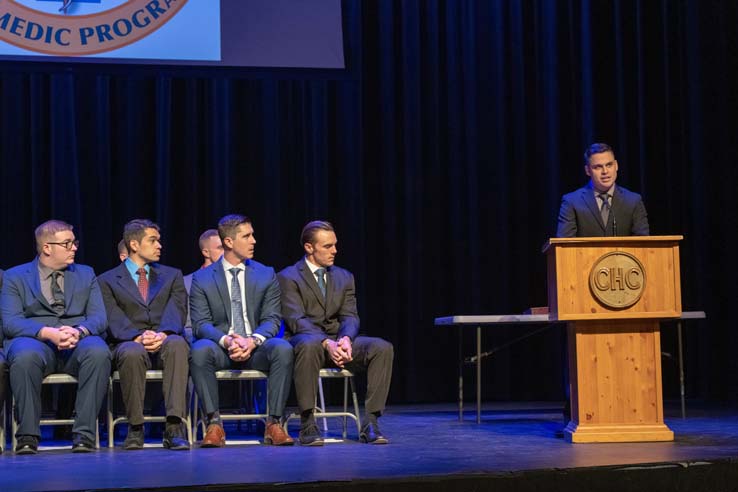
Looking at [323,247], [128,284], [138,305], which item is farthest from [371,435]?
[128,284]

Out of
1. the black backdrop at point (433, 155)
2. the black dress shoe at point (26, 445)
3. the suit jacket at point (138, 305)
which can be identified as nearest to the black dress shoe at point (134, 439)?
the black dress shoe at point (26, 445)

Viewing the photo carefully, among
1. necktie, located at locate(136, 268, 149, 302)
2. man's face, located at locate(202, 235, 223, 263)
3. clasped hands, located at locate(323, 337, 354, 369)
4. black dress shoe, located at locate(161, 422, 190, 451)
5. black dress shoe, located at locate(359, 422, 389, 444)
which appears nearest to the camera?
black dress shoe, located at locate(161, 422, 190, 451)

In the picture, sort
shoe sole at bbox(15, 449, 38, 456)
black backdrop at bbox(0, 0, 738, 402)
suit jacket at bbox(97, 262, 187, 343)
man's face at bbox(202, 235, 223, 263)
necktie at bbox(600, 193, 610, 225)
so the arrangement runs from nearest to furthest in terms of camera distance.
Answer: shoe sole at bbox(15, 449, 38, 456)
necktie at bbox(600, 193, 610, 225)
suit jacket at bbox(97, 262, 187, 343)
man's face at bbox(202, 235, 223, 263)
black backdrop at bbox(0, 0, 738, 402)

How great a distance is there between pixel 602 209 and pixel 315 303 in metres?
1.61

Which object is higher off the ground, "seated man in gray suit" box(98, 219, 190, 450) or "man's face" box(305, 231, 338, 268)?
"man's face" box(305, 231, 338, 268)

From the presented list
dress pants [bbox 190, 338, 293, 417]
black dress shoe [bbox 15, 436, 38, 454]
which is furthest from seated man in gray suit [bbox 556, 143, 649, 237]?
black dress shoe [bbox 15, 436, 38, 454]

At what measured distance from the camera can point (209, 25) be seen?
6.59 metres

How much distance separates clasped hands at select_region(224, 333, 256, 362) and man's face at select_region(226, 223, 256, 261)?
515mm

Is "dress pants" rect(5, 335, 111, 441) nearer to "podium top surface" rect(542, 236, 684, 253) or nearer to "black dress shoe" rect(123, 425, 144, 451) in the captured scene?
"black dress shoe" rect(123, 425, 144, 451)

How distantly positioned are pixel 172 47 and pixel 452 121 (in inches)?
92.1

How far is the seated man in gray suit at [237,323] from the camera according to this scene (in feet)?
16.3

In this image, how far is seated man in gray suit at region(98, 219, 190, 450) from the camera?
16.1 feet

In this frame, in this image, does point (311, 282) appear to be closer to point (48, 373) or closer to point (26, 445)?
point (48, 373)

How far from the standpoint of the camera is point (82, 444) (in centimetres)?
473
